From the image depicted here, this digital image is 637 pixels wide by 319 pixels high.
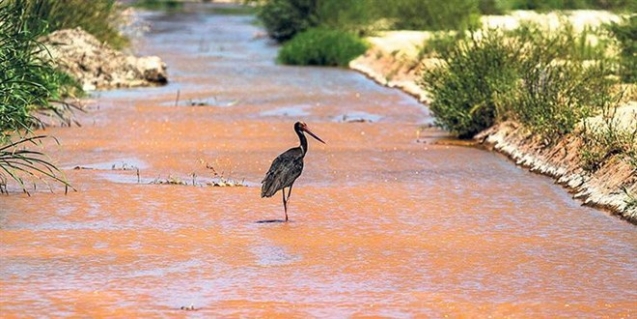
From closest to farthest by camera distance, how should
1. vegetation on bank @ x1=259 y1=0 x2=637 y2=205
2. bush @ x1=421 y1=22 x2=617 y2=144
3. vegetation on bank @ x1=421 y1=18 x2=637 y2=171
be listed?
vegetation on bank @ x1=259 y1=0 x2=637 y2=205, vegetation on bank @ x1=421 y1=18 x2=637 y2=171, bush @ x1=421 y1=22 x2=617 y2=144

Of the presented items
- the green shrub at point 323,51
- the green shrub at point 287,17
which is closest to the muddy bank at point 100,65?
the green shrub at point 323,51

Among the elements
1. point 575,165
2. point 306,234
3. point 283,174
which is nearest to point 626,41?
point 575,165

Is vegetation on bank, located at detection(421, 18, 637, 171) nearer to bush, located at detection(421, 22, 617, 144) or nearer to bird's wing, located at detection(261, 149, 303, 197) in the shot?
bush, located at detection(421, 22, 617, 144)

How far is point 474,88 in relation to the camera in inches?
758

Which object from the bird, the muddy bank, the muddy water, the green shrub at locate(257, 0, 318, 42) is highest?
the bird

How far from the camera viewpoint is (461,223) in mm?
12836

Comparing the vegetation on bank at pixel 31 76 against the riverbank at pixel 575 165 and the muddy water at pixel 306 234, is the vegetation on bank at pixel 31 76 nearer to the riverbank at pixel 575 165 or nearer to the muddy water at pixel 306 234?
the muddy water at pixel 306 234

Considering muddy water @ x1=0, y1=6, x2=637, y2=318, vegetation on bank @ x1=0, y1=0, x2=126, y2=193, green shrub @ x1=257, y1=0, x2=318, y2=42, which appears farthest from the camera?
green shrub @ x1=257, y1=0, x2=318, y2=42

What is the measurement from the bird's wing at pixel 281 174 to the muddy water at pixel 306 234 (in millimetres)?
341

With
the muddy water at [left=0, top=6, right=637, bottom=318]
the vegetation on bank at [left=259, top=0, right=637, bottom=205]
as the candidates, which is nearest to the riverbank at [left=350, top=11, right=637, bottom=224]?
the vegetation on bank at [left=259, top=0, right=637, bottom=205]

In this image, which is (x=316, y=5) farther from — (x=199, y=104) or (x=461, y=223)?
(x=461, y=223)

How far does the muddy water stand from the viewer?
968 centimetres

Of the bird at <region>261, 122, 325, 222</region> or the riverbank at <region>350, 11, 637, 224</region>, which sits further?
the riverbank at <region>350, 11, 637, 224</region>

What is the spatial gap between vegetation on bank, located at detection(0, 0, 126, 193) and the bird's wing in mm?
1869
